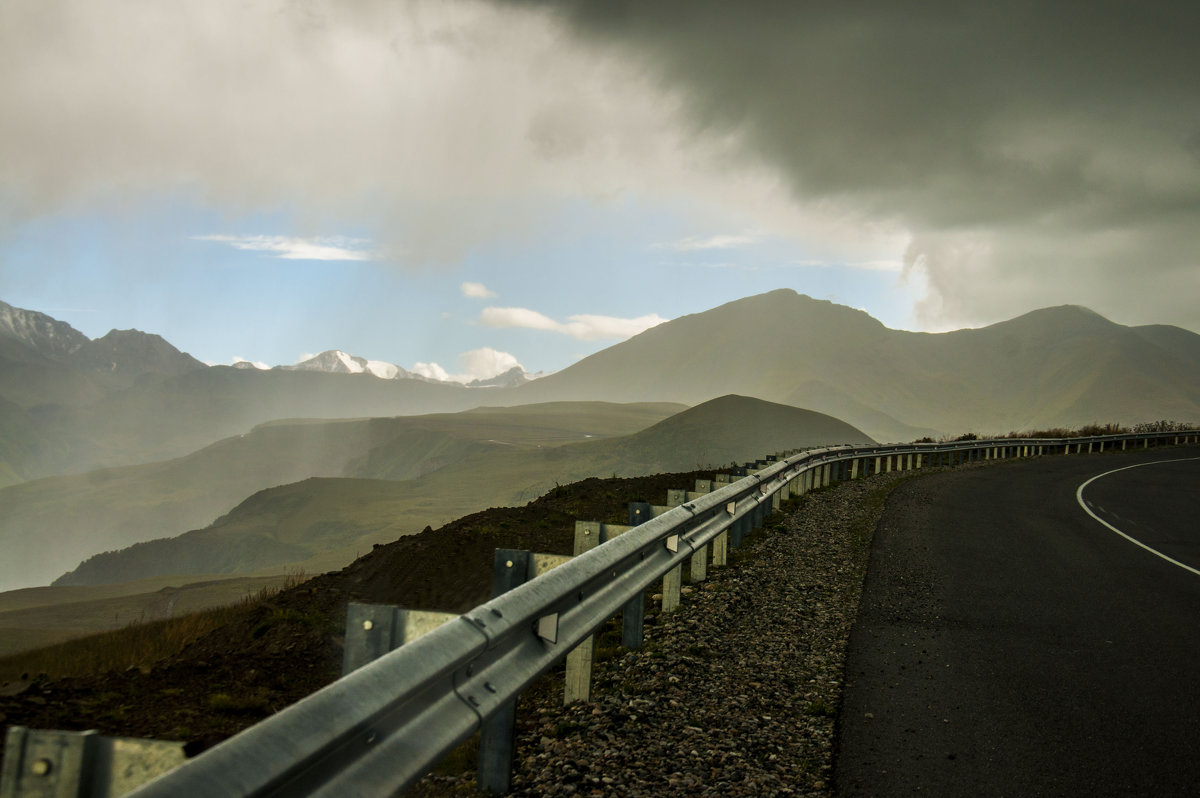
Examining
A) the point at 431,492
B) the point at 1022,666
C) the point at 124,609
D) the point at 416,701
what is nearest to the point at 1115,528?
the point at 1022,666

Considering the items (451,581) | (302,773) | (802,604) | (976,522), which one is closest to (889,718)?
(802,604)

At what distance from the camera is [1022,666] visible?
20.9ft

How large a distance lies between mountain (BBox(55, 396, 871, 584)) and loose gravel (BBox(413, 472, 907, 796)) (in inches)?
3385

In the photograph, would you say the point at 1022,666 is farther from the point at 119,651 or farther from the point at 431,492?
the point at 431,492

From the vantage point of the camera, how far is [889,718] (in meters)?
5.16

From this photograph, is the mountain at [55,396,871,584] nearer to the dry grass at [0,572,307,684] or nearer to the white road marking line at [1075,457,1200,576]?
the white road marking line at [1075,457,1200,576]

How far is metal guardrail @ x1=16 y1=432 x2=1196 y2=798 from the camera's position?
2070mm

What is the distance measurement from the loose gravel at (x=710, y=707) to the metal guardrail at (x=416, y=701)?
0.60 metres

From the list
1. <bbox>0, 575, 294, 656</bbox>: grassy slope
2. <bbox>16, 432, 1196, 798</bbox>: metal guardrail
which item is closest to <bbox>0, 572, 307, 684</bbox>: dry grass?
<bbox>16, 432, 1196, 798</bbox>: metal guardrail

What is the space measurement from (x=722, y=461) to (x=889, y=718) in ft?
318

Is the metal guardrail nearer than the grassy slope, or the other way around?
the metal guardrail

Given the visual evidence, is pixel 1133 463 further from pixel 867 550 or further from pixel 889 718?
pixel 889 718

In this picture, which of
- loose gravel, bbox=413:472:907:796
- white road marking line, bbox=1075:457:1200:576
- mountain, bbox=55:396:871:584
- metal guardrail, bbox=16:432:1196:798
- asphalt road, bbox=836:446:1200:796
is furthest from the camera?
mountain, bbox=55:396:871:584

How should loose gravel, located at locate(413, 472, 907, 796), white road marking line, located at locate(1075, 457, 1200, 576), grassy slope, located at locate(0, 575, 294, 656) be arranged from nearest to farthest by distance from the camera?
loose gravel, located at locate(413, 472, 907, 796) < white road marking line, located at locate(1075, 457, 1200, 576) < grassy slope, located at locate(0, 575, 294, 656)
